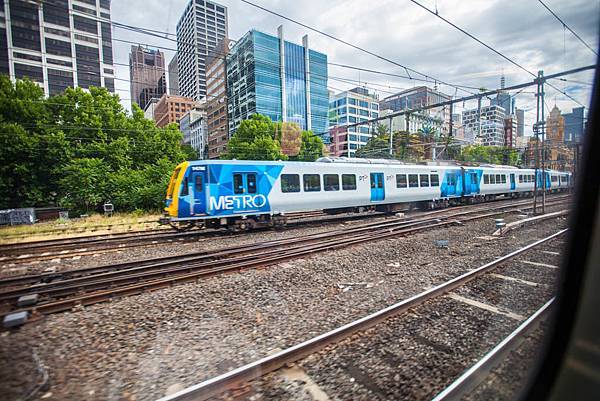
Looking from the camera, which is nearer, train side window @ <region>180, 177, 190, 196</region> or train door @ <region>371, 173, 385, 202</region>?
train side window @ <region>180, 177, 190, 196</region>

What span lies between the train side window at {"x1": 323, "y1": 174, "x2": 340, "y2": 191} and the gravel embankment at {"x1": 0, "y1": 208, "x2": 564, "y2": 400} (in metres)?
6.13

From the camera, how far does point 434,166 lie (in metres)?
17.8

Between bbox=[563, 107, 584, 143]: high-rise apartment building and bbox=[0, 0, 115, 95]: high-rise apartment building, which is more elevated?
bbox=[0, 0, 115, 95]: high-rise apartment building

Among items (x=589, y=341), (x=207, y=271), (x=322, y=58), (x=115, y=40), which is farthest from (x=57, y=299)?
(x=322, y=58)

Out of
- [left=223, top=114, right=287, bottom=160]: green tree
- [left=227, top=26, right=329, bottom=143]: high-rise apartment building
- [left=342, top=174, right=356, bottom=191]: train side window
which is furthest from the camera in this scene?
[left=227, top=26, right=329, bottom=143]: high-rise apartment building

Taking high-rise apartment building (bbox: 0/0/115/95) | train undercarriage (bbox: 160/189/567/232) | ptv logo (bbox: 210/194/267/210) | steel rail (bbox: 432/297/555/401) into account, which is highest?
high-rise apartment building (bbox: 0/0/115/95)

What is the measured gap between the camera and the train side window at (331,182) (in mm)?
12789

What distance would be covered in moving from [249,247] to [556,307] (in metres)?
6.62

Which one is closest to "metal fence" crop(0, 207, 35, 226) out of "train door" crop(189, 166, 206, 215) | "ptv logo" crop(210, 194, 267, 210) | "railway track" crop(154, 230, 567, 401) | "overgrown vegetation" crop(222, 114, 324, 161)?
"train door" crop(189, 166, 206, 215)

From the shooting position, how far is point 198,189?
1012 centimetres

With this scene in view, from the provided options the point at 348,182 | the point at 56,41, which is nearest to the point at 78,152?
the point at 56,41

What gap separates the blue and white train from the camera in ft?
33.3

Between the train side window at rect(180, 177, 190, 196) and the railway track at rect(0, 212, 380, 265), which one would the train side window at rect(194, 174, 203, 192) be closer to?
the train side window at rect(180, 177, 190, 196)

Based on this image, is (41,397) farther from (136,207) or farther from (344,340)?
(136,207)
